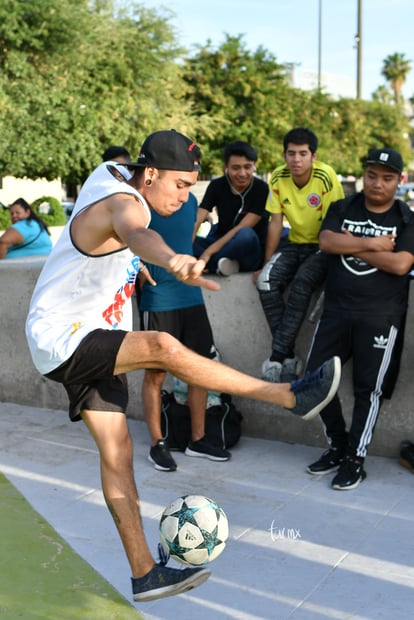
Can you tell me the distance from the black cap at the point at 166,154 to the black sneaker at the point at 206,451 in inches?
102

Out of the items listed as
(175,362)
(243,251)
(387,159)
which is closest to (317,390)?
(175,362)

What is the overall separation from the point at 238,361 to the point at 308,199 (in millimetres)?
1373

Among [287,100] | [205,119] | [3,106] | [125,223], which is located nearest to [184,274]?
[125,223]

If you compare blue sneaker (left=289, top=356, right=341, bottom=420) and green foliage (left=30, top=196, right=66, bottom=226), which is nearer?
blue sneaker (left=289, top=356, right=341, bottom=420)

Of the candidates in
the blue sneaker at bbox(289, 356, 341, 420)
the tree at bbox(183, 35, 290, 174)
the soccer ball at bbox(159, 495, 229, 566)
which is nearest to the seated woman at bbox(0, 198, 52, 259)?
the soccer ball at bbox(159, 495, 229, 566)

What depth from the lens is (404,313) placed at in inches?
204

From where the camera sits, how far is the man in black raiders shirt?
498 cm

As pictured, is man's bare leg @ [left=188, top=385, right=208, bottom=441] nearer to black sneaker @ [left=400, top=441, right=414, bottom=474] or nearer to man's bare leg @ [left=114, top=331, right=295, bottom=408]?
black sneaker @ [left=400, top=441, right=414, bottom=474]

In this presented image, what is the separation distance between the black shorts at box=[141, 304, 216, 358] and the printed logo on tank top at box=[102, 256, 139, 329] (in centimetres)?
193

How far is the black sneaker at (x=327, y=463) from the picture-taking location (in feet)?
17.3

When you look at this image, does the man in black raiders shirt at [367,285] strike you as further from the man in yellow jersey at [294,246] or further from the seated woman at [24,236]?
the seated woman at [24,236]

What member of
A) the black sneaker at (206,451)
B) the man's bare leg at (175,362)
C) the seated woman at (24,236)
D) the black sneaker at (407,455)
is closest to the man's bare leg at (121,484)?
the man's bare leg at (175,362)

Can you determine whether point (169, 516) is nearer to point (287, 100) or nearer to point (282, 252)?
point (282, 252)

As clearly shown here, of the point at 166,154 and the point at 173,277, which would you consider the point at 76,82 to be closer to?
the point at 173,277
